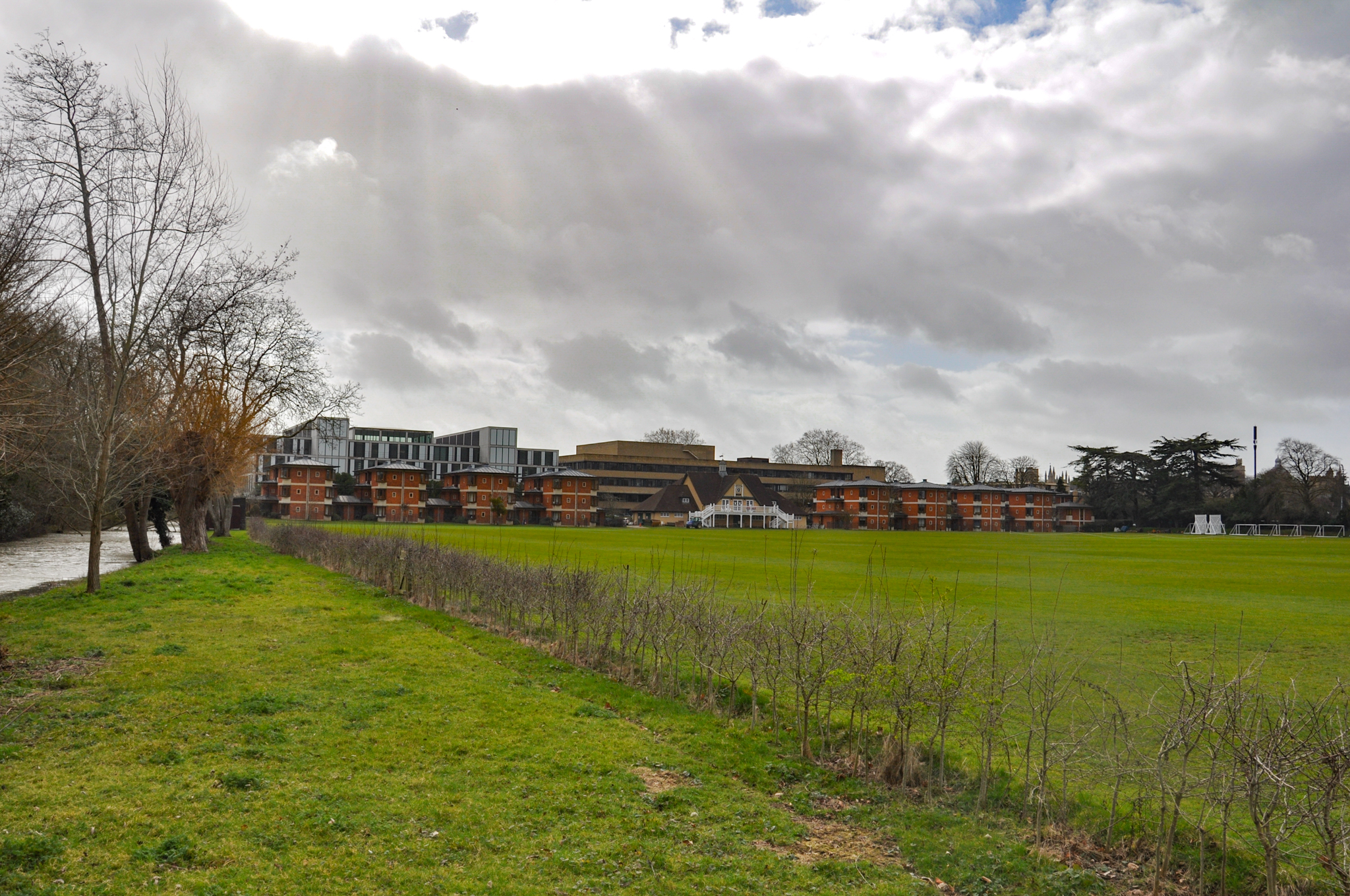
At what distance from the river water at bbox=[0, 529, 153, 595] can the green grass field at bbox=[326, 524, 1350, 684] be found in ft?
36.6

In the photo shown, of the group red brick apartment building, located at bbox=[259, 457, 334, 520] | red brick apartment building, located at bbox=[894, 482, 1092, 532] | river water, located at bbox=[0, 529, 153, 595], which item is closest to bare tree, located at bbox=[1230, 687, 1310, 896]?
river water, located at bbox=[0, 529, 153, 595]

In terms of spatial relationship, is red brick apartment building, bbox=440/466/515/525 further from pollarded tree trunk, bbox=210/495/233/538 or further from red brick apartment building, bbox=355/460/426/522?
pollarded tree trunk, bbox=210/495/233/538

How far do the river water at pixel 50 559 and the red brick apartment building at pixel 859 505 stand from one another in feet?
291

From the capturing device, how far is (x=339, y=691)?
1112cm

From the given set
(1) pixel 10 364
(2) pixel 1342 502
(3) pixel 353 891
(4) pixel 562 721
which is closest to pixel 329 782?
(3) pixel 353 891

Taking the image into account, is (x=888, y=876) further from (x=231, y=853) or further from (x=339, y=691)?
(x=339, y=691)

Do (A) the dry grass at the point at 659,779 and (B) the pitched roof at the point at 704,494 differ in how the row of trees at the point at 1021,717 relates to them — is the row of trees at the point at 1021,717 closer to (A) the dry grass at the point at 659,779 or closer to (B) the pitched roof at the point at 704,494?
(A) the dry grass at the point at 659,779

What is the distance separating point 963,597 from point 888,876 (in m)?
17.7

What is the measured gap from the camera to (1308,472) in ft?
341

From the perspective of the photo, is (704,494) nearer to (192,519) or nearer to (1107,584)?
(192,519)

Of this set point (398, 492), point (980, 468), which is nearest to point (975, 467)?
point (980, 468)

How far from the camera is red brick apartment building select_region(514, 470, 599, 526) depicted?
116 meters

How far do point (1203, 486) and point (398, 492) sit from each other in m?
102

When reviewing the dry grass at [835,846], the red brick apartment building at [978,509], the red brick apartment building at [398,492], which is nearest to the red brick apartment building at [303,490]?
the red brick apartment building at [398,492]
